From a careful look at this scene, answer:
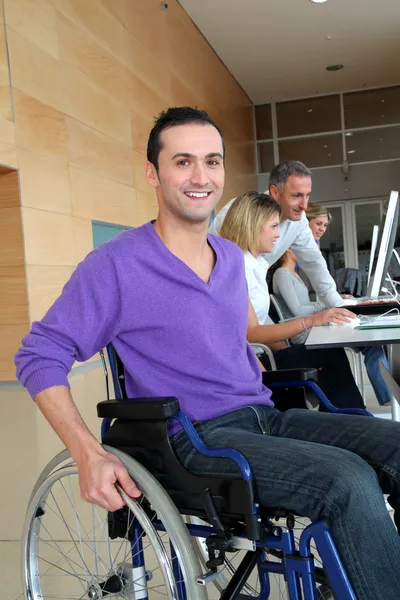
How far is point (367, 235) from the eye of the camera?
13961mm

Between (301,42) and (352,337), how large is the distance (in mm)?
10449

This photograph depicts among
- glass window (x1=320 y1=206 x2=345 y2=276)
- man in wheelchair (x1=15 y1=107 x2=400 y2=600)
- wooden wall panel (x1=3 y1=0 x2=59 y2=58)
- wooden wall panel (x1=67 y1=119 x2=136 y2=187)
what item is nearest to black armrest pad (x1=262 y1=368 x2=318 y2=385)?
man in wheelchair (x1=15 y1=107 x2=400 y2=600)

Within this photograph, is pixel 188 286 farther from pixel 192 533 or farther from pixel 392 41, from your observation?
pixel 392 41

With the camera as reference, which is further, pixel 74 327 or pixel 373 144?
pixel 373 144

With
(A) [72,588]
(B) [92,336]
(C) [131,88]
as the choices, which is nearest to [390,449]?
(B) [92,336]

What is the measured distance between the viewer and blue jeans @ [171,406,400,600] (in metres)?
0.95

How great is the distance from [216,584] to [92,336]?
30.2 inches

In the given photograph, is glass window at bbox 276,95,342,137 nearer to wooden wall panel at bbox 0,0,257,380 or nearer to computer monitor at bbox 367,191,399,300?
wooden wall panel at bbox 0,0,257,380

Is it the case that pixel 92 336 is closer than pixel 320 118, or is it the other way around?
pixel 92 336

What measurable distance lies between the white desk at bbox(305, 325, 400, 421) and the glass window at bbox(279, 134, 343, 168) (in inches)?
474

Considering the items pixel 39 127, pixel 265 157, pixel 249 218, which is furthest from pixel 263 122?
pixel 249 218

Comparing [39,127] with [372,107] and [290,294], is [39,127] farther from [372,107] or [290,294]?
[372,107]

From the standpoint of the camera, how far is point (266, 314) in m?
2.76

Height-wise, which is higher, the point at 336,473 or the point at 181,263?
the point at 181,263
